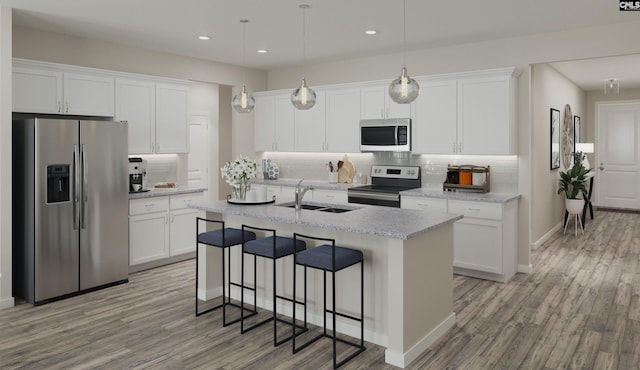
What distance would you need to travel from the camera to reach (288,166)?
25.3 feet

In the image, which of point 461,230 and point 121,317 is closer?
point 121,317

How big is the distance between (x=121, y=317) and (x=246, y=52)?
3.76 metres

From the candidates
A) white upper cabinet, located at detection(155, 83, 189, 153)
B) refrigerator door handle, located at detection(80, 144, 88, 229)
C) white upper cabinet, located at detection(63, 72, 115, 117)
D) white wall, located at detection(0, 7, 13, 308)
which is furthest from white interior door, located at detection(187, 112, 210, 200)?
white wall, located at detection(0, 7, 13, 308)

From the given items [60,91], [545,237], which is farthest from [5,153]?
[545,237]

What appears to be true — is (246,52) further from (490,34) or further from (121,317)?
(121,317)

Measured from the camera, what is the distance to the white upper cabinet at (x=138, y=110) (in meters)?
5.65

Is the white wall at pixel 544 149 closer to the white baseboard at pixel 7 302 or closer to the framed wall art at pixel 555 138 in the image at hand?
the framed wall art at pixel 555 138

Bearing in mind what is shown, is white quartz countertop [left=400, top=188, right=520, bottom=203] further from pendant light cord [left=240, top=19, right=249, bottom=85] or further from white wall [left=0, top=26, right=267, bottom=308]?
white wall [left=0, top=26, right=267, bottom=308]

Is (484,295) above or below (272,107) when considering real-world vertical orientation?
below

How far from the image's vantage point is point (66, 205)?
15.3 ft

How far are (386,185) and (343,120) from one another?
1081mm

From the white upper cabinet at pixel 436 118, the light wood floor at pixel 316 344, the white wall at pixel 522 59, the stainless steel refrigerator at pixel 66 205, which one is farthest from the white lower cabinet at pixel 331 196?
the stainless steel refrigerator at pixel 66 205

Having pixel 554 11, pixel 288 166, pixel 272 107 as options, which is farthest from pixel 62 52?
pixel 554 11

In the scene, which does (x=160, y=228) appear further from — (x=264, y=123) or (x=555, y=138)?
(x=555, y=138)
